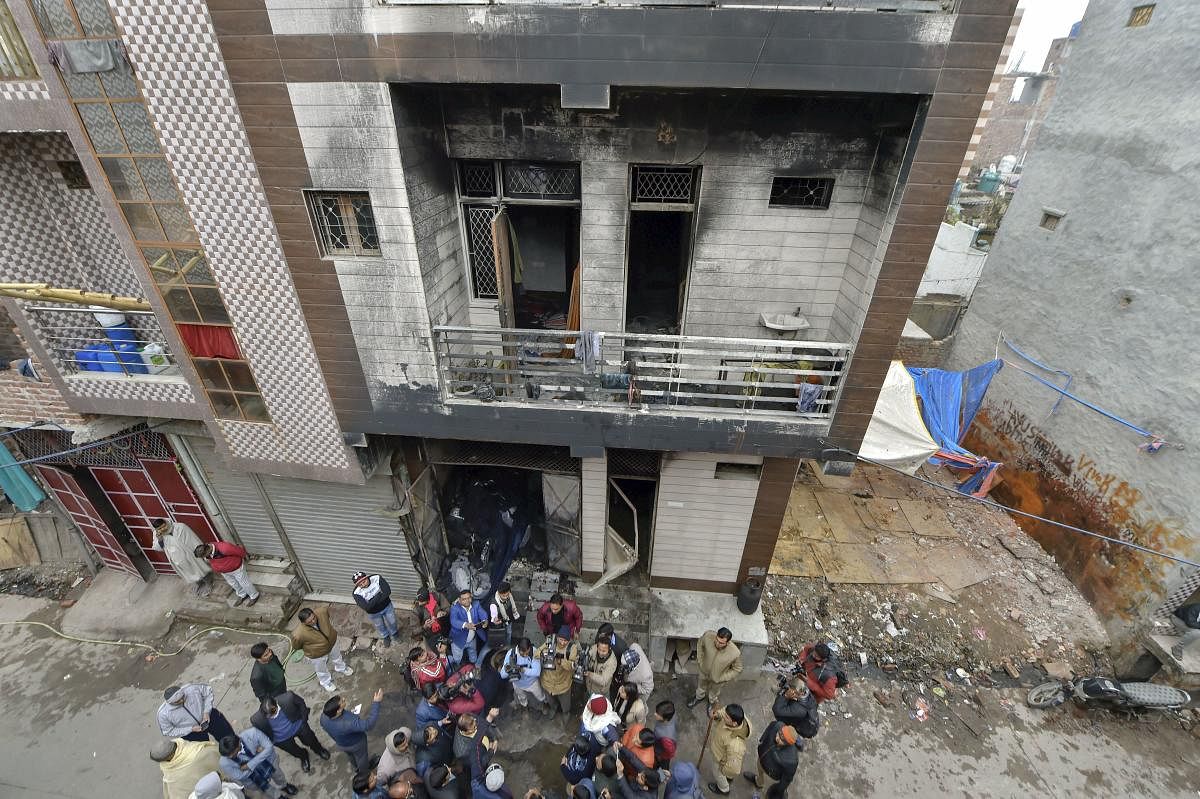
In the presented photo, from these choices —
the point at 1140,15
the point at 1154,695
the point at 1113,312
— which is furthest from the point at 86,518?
the point at 1140,15

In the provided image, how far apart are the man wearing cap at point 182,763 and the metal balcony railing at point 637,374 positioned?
492 cm

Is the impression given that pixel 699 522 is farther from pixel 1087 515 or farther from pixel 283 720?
pixel 1087 515

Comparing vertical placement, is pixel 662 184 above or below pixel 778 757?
above

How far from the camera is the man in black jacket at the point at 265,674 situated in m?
6.22

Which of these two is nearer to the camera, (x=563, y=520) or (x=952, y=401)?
(x=563, y=520)

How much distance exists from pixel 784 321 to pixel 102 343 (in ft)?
31.8

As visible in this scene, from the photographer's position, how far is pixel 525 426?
634 cm

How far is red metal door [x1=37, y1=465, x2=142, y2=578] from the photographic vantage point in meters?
8.45

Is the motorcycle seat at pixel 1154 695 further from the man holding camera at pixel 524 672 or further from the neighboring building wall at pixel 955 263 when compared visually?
the neighboring building wall at pixel 955 263

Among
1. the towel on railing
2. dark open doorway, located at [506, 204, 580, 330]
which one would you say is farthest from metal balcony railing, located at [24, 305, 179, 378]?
the towel on railing

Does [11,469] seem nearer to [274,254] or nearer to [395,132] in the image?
[274,254]

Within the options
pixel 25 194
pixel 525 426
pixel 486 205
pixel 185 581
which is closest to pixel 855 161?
pixel 486 205

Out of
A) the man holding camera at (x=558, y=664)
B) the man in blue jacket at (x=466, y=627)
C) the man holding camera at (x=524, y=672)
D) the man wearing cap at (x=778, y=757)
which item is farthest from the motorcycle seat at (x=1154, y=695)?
the man in blue jacket at (x=466, y=627)

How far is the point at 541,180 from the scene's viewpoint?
6.37 m
